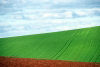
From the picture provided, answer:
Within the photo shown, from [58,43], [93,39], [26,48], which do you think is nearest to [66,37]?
[58,43]

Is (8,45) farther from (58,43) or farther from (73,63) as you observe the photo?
(73,63)

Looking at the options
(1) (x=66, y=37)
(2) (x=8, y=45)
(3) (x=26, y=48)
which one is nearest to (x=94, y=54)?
(1) (x=66, y=37)

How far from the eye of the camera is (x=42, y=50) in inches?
1236

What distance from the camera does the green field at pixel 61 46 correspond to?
27730 millimetres

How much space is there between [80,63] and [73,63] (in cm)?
89

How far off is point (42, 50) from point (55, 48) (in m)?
2.17

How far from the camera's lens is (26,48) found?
33438 mm

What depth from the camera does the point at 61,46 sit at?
31750mm

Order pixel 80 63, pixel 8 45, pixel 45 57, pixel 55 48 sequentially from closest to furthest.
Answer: pixel 80 63 → pixel 45 57 → pixel 55 48 → pixel 8 45

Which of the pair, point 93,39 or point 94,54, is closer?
point 94,54

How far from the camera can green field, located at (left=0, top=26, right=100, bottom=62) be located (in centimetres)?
2773

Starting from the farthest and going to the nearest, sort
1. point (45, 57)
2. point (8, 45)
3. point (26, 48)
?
point (8, 45), point (26, 48), point (45, 57)

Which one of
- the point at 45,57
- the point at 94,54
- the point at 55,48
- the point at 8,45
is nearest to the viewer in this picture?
the point at 94,54

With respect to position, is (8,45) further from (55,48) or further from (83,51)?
(83,51)
